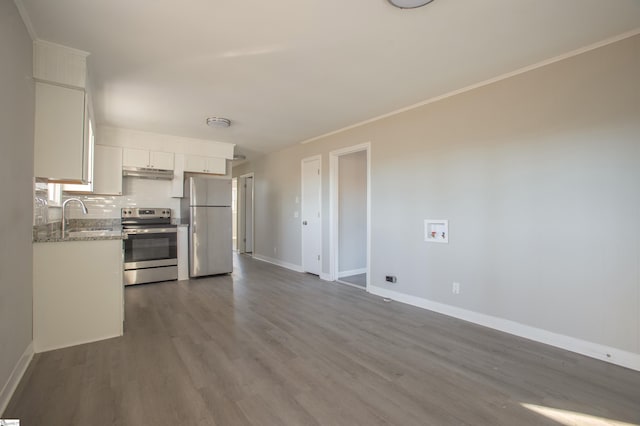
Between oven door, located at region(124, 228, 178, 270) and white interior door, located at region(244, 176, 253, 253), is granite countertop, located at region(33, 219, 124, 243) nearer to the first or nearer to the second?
oven door, located at region(124, 228, 178, 270)

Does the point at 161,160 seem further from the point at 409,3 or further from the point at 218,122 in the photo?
the point at 409,3

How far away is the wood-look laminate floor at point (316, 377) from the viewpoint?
169 centimetres

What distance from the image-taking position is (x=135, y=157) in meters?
4.72

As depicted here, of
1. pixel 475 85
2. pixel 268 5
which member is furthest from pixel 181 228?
pixel 475 85

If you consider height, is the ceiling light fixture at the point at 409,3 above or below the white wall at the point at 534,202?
above

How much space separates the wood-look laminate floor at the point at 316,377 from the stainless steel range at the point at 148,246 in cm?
159

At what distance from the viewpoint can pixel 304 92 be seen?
127 inches

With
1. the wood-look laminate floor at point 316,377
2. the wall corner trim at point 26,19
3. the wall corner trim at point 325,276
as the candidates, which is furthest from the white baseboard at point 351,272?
the wall corner trim at point 26,19

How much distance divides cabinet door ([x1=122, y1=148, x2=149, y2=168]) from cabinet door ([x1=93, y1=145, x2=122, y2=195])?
0.22ft

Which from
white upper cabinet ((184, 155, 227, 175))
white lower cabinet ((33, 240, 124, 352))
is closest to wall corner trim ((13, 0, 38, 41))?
white lower cabinet ((33, 240, 124, 352))

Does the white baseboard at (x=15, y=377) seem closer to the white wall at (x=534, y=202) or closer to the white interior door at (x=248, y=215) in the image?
the white wall at (x=534, y=202)

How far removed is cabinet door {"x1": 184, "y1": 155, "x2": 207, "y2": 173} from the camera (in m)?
5.18

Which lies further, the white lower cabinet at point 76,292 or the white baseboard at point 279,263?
the white baseboard at point 279,263

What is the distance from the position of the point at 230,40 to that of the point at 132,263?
149 inches
